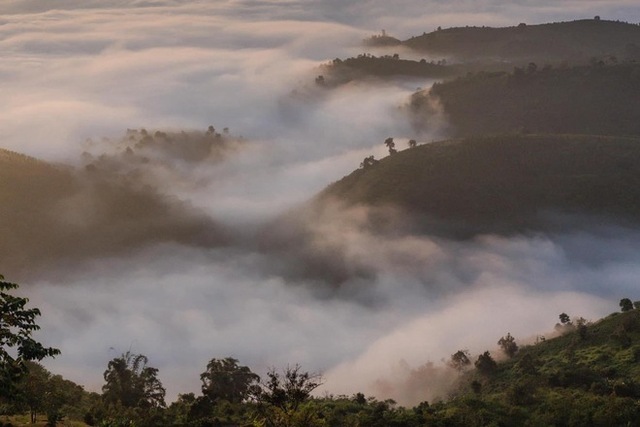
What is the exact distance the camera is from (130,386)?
275ft

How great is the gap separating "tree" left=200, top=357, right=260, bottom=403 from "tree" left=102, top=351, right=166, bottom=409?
19.3 ft

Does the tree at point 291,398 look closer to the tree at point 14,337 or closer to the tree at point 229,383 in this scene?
the tree at point 14,337

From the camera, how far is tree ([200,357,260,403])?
83375 millimetres

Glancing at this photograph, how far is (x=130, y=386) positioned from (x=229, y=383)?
37.8 feet

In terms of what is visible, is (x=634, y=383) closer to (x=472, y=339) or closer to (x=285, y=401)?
(x=285, y=401)

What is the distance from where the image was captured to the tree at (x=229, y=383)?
83375 mm

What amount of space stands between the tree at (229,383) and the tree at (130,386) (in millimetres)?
5897

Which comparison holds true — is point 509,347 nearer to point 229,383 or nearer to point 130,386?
point 229,383

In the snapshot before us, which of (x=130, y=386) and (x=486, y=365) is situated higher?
(x=486, y=365)

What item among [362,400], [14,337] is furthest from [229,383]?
[14,337]

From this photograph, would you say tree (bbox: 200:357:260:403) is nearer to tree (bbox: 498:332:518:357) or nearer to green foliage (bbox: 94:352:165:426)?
green foliage (bbox: 94:352:165:426)

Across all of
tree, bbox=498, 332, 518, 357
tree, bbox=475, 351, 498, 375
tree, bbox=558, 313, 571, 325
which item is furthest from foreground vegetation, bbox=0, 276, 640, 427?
tree, bbox=558, 313, 571, 325

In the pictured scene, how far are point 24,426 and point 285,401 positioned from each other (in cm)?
2061

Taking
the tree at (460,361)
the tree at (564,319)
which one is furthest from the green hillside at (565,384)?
the tree at (460,361)
